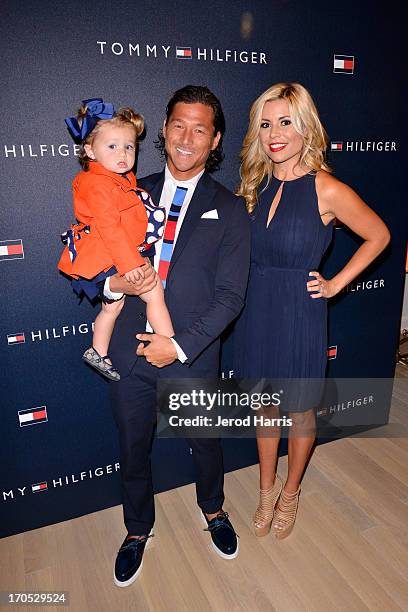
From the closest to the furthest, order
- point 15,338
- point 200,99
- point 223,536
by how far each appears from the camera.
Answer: point 200,99, point 15,338, point 223,536

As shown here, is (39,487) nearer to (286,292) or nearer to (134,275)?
(134,275)

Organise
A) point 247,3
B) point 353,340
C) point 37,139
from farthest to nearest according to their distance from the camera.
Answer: point 353,340 → point 247,3 → point 37,139

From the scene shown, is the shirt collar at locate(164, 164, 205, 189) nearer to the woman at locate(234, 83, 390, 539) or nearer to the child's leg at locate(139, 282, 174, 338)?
the woman at locate(234, 83, 390, 539)

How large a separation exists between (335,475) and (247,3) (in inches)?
108

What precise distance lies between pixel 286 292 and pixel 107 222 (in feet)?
2.99

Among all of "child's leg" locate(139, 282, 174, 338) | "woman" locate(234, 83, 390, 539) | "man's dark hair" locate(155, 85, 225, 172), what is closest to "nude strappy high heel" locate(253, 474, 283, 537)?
"woman" locate(234, 83, 390, 539)

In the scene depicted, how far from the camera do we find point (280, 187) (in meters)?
2.23

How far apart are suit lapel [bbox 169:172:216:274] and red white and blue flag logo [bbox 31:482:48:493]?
149 cm

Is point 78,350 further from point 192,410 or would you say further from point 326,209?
point 326,209

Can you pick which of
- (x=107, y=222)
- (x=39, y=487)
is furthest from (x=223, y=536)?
(x=107, y=222)

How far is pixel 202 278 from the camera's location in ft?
6.76

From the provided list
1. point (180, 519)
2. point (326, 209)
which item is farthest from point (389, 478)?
point (326, 209)

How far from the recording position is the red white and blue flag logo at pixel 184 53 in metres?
2.22

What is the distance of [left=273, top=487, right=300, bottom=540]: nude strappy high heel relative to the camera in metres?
2.55
